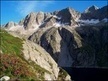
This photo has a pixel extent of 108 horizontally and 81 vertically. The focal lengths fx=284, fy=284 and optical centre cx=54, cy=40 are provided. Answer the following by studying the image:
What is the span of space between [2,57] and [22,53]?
22.7 meters

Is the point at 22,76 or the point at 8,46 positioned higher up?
the point at 8,46

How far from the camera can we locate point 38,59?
253ft

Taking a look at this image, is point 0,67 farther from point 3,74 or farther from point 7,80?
point 7,80

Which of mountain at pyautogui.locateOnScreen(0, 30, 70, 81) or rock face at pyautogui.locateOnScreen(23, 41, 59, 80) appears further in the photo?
rock face at pyautogui.locateOnScreen(23, 41, 59, 80)

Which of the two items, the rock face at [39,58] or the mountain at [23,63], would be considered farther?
the rock face at [39,58]

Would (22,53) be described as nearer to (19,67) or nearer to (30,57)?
(30,57)

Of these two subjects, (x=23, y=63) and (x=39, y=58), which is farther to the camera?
(x=39, y=58)

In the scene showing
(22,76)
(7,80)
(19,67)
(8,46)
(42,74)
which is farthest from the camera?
(8,46)

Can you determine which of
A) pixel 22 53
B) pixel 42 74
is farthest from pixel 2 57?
pixel 22 53

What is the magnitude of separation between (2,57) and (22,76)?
6.95 meters

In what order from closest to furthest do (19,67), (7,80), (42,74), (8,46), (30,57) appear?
(7,80)
(19,67)
(42,74)
(8,46)
(30,57)

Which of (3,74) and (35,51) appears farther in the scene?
(35,51)

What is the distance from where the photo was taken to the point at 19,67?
44875mm

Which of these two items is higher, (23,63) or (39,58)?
(39,58)
